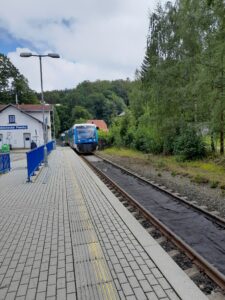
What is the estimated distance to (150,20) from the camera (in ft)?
77.6

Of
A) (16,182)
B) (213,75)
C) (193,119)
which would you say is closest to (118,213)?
(16,182)

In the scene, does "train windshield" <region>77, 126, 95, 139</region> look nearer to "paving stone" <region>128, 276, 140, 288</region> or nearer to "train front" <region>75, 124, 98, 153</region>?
"train front" <region>75, 124, 98, 153</region>

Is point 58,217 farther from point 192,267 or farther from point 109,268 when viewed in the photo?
point 192,267

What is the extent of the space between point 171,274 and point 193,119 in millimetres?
16978

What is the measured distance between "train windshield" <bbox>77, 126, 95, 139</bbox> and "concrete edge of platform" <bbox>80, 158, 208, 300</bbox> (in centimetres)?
2663

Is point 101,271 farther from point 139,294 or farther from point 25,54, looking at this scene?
point 25,54

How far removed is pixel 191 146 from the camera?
20.1 meters

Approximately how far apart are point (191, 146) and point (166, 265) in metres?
16.1

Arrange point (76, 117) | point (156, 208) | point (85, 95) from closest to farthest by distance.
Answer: point (156, 208), point (76, 117), point (85, 95)

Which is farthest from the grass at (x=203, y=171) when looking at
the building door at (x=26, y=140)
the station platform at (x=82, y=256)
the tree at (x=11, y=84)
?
the tree at (x=11, y=84)

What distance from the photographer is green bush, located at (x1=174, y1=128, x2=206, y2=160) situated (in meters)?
20.0

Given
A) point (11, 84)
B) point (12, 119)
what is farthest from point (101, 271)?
point (11, 84)

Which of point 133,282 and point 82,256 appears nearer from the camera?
point 133,282

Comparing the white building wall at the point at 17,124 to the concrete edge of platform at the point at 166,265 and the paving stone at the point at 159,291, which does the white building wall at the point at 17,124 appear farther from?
the paving stone at the point at 159,291
